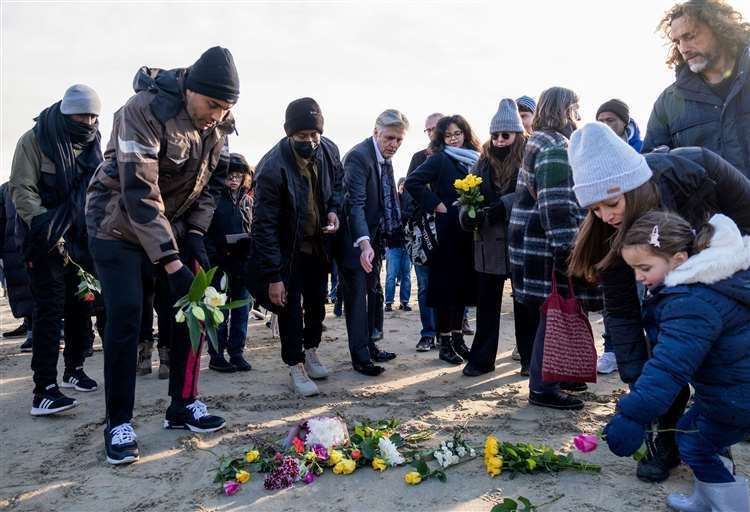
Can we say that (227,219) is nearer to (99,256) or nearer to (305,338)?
(305,338)

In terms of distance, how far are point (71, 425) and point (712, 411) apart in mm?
3754

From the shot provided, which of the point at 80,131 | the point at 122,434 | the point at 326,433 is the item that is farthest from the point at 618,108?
the point at 122,434

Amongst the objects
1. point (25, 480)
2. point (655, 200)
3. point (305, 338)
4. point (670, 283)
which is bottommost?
point (25, 480)

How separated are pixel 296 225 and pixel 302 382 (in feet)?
3.81

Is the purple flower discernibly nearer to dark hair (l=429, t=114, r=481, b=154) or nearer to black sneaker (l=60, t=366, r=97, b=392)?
black sneaker (l=60, t=366, r=97, b=392)

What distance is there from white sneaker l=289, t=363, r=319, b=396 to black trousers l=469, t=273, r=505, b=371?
1281 millimetres

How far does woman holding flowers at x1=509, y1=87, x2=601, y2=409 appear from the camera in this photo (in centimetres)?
385

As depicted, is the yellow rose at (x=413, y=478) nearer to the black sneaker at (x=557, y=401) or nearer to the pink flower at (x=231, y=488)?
the pink flower at (x=231, y=488)

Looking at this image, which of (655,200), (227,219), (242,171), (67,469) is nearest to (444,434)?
(655,200)

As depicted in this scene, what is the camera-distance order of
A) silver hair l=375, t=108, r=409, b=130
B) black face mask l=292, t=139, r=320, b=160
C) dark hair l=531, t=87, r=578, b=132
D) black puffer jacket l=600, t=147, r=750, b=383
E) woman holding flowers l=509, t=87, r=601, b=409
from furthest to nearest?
silver hair l=375, t=108, r=409, b=130, black face mask l=292, t=139, r=320, b=160, dark hair l=531, t=87, r=578, b=132, woman holding flowers l=509, t=87, r=601, b=409, black puffer jacket l=600, t=147, r=750, b=383

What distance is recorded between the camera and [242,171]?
6141 mm

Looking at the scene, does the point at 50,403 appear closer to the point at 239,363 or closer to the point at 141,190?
the point at 239,363

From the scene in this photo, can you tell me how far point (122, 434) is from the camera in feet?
11.7

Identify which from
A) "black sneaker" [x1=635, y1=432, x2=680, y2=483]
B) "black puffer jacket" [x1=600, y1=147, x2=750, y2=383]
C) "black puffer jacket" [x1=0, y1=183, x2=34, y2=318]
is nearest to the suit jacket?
"black puffer jacket" [x1=600, y1=147, x2=750, y2=383]
